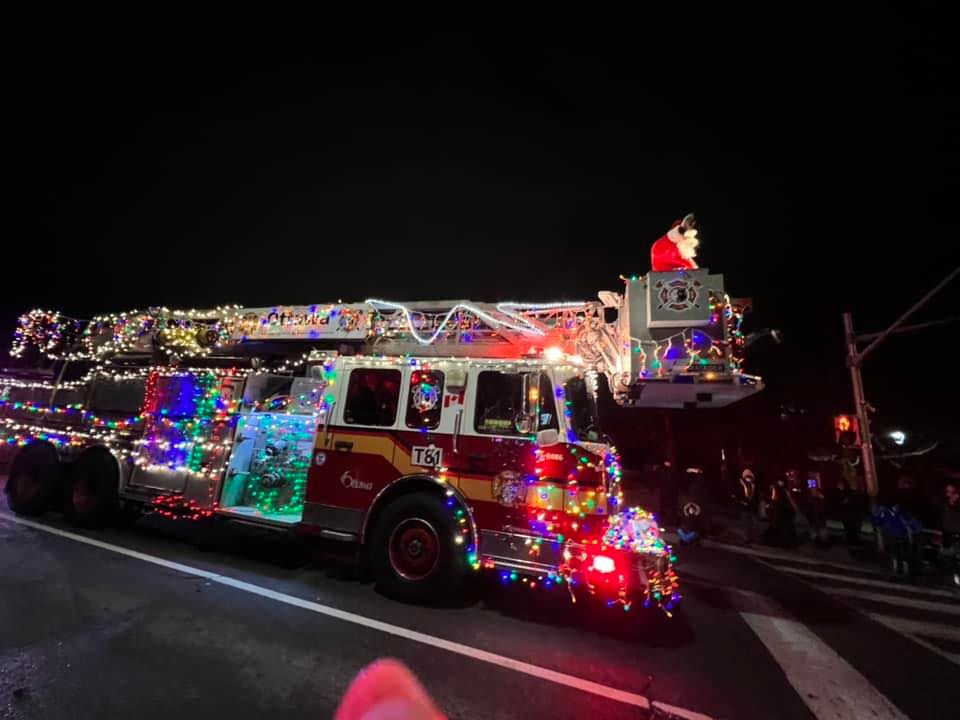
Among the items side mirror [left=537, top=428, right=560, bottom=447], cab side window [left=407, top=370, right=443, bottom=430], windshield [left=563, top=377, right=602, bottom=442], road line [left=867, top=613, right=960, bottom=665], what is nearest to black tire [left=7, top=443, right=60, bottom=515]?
cab side window [left=407, top=370, right=443, bottom=430]

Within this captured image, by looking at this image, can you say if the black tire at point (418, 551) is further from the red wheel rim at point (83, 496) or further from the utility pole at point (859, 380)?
the utility pole at point (859, 380)

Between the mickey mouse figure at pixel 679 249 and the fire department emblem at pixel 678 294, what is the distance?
0.32 metres

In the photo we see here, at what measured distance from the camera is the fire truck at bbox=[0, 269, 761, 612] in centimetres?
471

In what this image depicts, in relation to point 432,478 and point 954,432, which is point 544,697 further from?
point 954,432

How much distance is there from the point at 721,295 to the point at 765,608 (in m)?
3.89

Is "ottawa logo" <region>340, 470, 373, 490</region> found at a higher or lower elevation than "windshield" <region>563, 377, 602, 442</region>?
lower

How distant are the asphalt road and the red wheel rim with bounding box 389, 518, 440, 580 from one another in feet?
1.19

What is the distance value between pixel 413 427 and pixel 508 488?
1.34m

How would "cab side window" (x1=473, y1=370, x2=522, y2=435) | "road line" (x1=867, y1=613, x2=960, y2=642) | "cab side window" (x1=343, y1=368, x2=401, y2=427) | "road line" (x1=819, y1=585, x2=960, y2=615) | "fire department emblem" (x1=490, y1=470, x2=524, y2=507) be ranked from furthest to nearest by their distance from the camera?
1. "road line" (x1=819, y1=585, x2=960, y2=615)
2. "cab side window" (x1=343, y1=368, x2=401, y2=427)
3. "road line" (x1=867, y1=613, x2=960, y2=642)
4. "cab side window" (x1=473, y1=370, x2=522, y2=435)
5. "fire department emblem" (x1=490, y1=470, x2=524, y2=507)

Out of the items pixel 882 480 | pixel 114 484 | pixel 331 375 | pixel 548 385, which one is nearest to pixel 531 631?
pixel 548 385

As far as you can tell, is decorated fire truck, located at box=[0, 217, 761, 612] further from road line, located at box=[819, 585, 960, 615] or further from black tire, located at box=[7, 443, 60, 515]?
road line, located at box=[819, 585, 960, 615]

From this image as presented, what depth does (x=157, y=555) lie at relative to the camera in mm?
6074

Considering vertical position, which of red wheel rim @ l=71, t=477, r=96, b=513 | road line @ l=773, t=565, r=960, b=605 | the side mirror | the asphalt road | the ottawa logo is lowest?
the asphalt road

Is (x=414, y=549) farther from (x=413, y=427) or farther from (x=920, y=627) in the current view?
(x=920, y=627)
